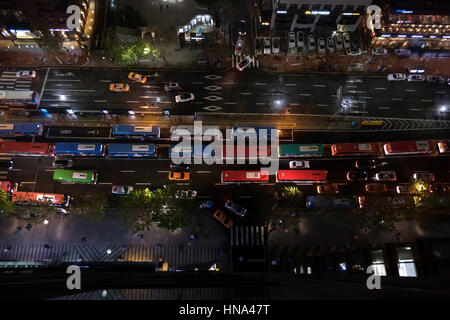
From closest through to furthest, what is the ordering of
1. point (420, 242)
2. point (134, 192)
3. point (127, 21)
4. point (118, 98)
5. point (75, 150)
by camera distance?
point (420, 242) → point (134, 192) → point (75, 150) → point (118, 98) → point (127, 21)

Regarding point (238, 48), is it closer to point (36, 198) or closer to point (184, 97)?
point (184, 97)

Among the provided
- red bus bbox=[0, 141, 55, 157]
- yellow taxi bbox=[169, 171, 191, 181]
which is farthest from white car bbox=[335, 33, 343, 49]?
red bus bbox=[0, 141, 55, 157]

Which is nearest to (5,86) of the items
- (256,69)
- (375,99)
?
(256,69)

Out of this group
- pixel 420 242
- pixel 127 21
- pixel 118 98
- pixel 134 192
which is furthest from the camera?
pixel 127 21

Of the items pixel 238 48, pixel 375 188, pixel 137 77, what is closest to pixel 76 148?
pixel 137 77

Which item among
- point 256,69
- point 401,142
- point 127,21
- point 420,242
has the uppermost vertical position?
point 127,21

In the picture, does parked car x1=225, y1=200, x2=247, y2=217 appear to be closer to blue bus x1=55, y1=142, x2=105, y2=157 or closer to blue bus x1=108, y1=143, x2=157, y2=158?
blue bus x1=108, y1=143, x2=157, y2=158

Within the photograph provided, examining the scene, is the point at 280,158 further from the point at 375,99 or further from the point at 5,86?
the point at 5,86
